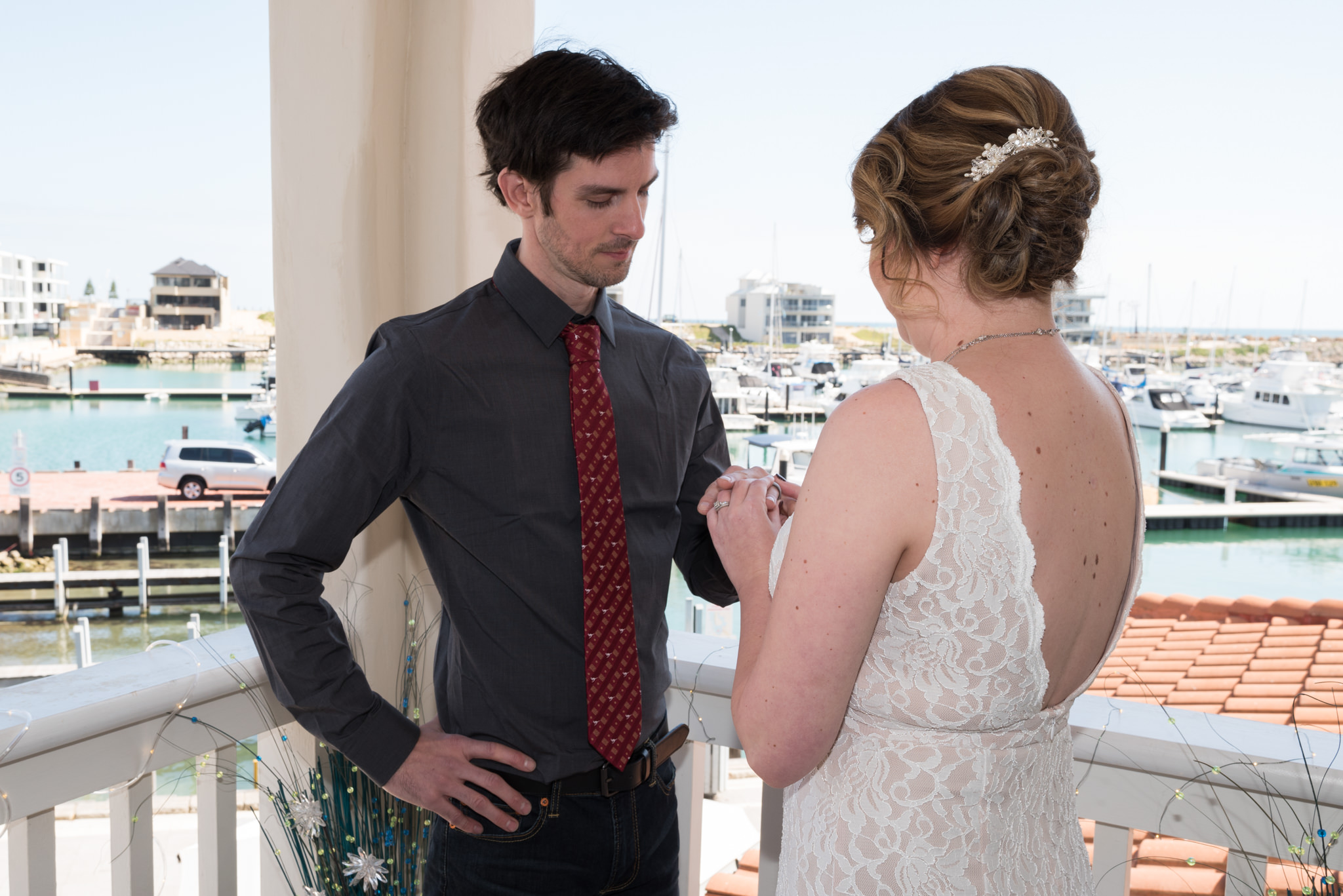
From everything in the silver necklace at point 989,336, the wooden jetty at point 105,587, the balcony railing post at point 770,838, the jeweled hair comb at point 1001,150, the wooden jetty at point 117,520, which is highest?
the jeweled hair comb at point 1001,150

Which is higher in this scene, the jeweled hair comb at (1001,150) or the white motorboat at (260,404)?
the jeweled hair comb at (1001,150)

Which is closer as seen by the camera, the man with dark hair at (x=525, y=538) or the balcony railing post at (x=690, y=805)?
the man with dark hair at (x=525, y=538)

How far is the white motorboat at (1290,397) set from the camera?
3619 centimetres

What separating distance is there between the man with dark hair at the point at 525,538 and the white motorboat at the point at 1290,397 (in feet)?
137

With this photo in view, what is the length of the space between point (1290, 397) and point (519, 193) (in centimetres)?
4364

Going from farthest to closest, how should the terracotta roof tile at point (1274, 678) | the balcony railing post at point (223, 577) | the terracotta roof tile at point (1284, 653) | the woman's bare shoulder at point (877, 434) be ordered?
the balcony railing post at point (223, 577) → the terracotta roof tile at point (1284, 653) → the terracotta roof tile at point (1274, 678) → the woman's bare shoulder at point (877, 434)

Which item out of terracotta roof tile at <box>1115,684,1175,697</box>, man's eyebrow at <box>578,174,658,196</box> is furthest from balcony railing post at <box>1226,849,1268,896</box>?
terracotta roof tile at <box>1115,684,1175,697</box>

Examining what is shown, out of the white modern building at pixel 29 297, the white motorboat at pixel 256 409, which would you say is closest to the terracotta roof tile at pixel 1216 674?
the white modern building at pixel 29 297

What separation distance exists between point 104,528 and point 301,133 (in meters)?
25.4

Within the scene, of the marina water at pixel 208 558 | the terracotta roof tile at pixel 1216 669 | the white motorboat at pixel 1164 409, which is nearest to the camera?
the terracotta roof tile at pixel 1216 669

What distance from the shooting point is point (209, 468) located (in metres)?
24.1

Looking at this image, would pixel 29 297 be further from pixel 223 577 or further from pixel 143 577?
pixel 143 577

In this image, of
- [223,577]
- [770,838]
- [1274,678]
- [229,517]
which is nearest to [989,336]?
[770,838]

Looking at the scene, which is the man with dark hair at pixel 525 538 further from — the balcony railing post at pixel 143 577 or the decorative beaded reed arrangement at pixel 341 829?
the balcony railing post at pixel 143 577
